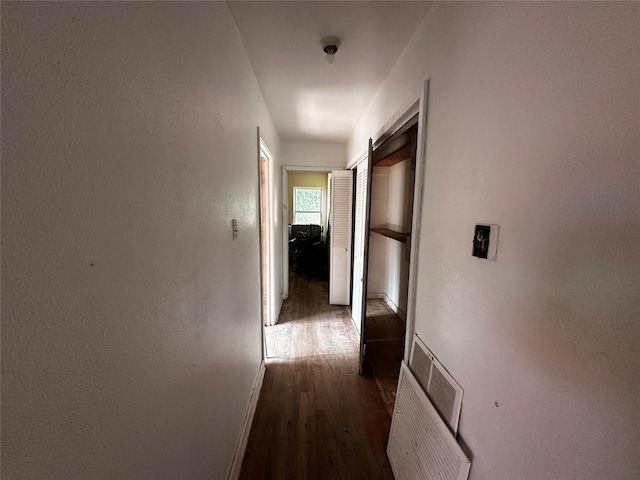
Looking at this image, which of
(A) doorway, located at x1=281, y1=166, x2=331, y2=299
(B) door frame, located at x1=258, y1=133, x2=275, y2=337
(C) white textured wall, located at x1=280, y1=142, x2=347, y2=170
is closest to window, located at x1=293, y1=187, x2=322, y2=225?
(A) doorway, located at x1=281, y1=166, x2=331, y2=299

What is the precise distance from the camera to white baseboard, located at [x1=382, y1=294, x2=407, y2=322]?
3312 millimetres

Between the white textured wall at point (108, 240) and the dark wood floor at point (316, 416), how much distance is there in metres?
0.63

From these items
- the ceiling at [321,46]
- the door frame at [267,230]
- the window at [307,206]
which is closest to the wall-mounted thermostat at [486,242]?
the ceiling at [321,46]

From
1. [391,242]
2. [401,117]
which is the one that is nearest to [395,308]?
[391,242]

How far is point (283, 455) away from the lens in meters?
1.47

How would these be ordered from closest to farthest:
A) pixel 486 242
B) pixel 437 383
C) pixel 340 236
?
pixel 486 242, pixel 437 383, pixel 340 236

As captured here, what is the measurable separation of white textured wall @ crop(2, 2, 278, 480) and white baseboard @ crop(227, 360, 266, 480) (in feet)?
1.23

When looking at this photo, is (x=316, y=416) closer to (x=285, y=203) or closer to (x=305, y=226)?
(x=285, y=203)

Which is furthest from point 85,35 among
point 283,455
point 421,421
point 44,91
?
point 283,455

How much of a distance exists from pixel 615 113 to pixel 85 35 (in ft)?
3.32

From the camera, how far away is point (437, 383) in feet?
3.63

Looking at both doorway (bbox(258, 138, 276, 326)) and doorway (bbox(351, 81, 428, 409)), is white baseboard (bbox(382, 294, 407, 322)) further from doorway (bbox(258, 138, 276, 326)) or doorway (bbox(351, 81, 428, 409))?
doorway (bbox(258, 138, 276, 326))

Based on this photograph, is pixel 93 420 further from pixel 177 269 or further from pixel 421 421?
pixel 421 421

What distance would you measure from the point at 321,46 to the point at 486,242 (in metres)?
1.48
